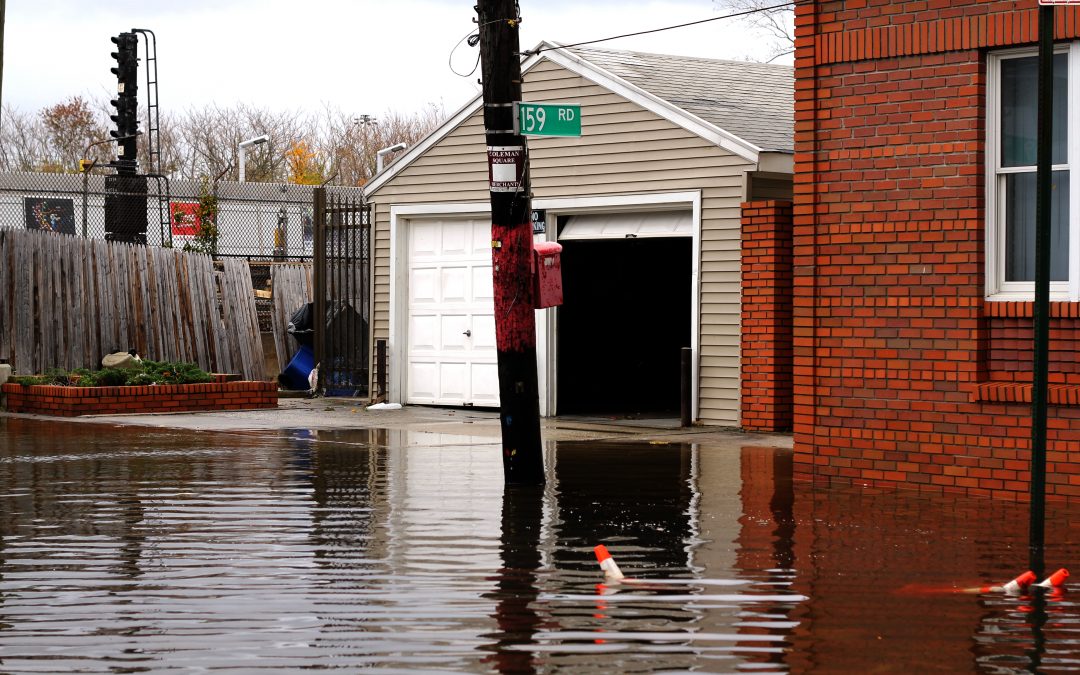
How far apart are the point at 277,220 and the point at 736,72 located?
62.3ft

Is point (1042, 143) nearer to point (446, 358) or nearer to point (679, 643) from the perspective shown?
point (679, 643)

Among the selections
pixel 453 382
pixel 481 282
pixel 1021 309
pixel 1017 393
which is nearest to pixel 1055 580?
pixel 1017 393

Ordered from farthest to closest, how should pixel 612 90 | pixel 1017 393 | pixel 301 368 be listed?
pixel 301 368
pixel 612 90
pixel 1017 393

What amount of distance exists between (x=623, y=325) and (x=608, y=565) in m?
12.9

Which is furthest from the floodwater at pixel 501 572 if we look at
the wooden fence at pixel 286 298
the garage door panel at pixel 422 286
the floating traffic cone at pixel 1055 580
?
the wooden fence at pixel 286 298

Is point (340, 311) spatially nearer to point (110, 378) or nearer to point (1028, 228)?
point (110, 378)

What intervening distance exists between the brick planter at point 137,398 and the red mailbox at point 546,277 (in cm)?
828

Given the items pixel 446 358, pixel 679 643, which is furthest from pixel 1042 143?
pixel 446 358

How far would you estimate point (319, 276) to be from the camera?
69.9 feet

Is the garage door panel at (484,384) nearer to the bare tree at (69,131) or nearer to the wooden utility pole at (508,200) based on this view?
the wooden utility pole at (508,200)

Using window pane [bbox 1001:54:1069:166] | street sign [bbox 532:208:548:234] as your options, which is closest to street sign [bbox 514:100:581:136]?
window pane [bbox 1001:54:1069:166]

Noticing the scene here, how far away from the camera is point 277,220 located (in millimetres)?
36781

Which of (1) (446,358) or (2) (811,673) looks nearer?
(2) (811,673)

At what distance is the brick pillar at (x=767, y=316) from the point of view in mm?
15734
